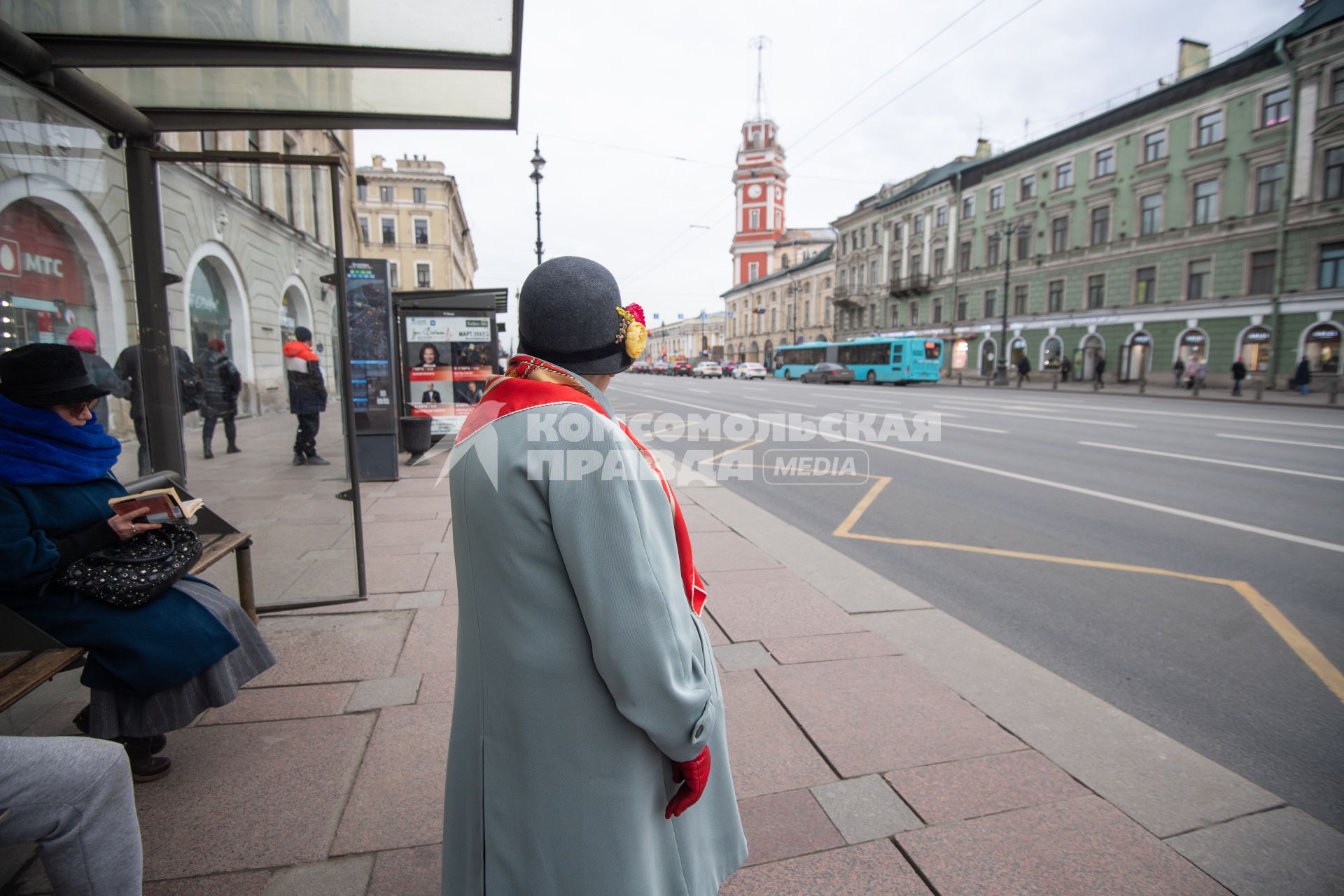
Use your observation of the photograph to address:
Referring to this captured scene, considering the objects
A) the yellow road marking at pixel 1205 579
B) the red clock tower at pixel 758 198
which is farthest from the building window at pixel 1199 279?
the red clock tower at pixel 758 198

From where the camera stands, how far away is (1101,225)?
3509 cm

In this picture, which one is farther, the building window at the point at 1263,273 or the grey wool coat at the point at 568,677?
the building window at the point at 1263,273

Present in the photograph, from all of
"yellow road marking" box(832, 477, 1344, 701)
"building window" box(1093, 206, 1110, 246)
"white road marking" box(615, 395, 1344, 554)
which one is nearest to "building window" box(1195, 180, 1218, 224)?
"building window" box(1093, 206, 1110, 246)

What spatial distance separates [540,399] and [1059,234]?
44.0 metres

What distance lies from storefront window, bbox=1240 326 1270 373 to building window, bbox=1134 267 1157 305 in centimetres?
470

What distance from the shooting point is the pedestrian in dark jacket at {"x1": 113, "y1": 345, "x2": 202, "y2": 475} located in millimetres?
4125

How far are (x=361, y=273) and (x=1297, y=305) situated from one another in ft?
112

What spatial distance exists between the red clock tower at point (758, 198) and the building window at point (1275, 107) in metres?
58.4

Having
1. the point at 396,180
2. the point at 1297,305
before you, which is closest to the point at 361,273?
the point at 1297,305

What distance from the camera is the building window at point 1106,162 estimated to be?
34156 mm

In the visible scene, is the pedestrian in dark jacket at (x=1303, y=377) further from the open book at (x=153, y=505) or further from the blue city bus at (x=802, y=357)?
the open book at (x=153, y=505)

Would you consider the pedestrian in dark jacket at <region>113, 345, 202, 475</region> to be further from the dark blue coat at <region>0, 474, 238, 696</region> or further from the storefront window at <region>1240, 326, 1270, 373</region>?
the storefront window at <region>1240, 326, 1270, 373</region>

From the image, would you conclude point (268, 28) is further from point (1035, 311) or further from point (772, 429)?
point (1035, 311)

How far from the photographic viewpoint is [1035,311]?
3878 cm
